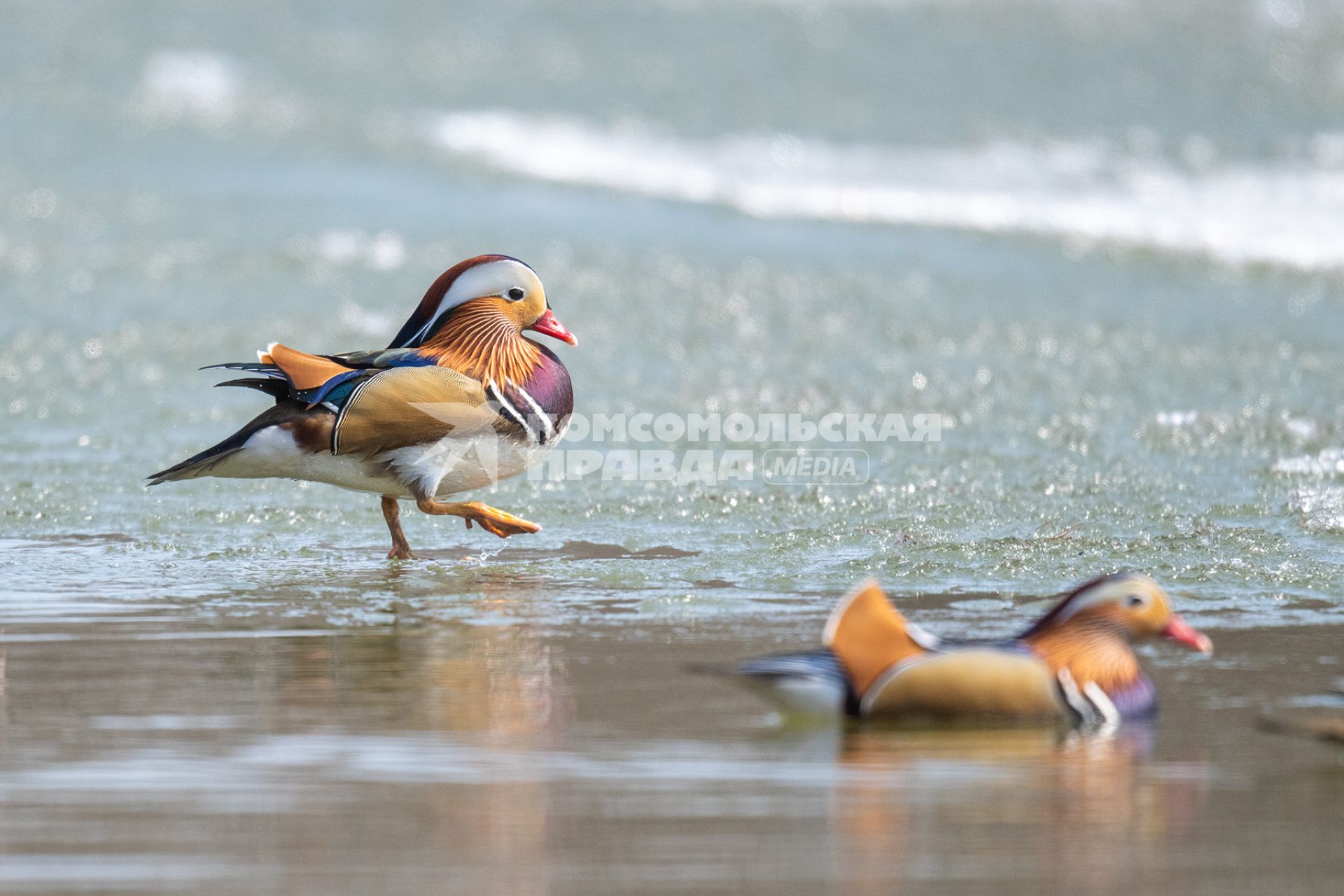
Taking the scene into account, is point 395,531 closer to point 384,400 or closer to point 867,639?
point 384,400

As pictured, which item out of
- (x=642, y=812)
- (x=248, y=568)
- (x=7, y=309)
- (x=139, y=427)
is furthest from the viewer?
(x=7, y=309)

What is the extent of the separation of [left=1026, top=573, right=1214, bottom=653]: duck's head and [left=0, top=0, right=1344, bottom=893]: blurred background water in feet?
0.71

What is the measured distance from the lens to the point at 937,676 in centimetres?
394

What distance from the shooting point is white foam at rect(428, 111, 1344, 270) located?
43.9 ft

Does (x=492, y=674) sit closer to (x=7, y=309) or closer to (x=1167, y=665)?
(x=1167, y=665)

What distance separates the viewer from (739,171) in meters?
15.3

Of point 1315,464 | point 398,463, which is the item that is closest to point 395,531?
point 398,463

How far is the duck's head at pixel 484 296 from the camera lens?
6.29 meters

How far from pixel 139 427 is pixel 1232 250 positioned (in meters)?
7.78

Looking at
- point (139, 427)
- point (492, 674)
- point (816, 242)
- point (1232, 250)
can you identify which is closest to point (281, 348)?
point (492, 674)

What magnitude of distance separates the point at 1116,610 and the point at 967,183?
36.5 ft

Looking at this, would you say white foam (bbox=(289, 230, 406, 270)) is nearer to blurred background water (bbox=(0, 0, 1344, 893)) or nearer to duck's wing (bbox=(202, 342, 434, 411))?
blurred background water (bbox=(0, 0, 1344, 893))

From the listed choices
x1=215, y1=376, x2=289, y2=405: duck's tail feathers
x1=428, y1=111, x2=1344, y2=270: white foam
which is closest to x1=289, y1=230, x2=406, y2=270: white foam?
x1=428, y1=111, x2=1344, y2=270: white foam

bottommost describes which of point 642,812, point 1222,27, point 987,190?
point 642,812
